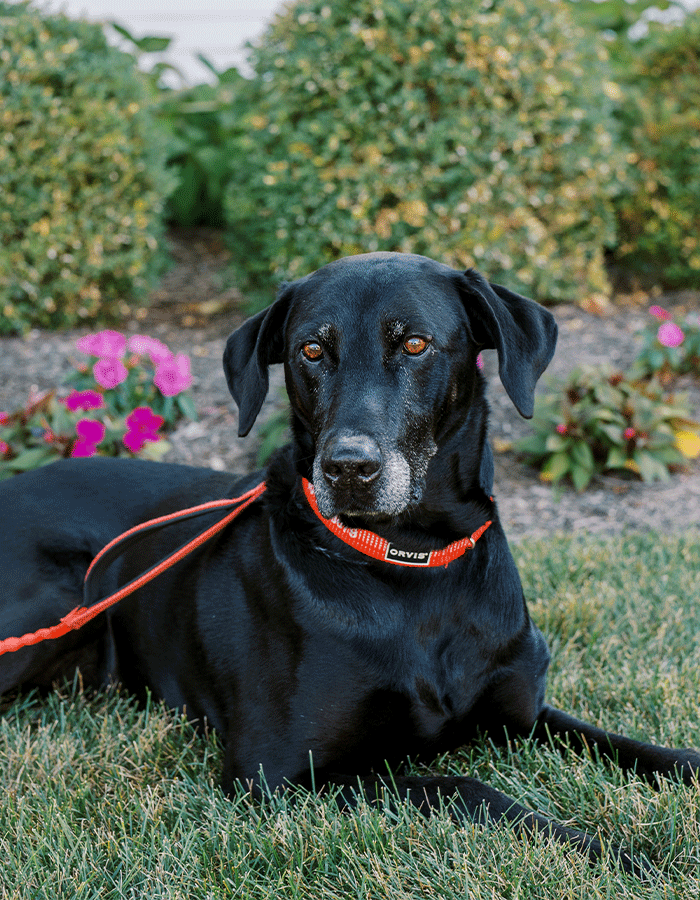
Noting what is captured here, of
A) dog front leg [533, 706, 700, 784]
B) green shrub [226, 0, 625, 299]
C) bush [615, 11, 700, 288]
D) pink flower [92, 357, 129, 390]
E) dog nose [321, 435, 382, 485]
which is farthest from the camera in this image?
bush [615, 11, 700, 288]

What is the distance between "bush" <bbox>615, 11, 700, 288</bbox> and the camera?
690 cm

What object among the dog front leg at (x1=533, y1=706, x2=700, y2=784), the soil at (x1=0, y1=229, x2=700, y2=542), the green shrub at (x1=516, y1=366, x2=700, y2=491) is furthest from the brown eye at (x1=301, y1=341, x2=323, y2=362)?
the green shrub at (x1=516, y1=366, x2=700, y2=491)

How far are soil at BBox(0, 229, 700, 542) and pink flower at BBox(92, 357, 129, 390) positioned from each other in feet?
2.18

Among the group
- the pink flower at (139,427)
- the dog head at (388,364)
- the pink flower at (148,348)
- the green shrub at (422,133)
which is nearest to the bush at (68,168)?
the green shrub at (422,133)

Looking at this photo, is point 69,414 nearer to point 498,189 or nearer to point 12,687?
point 12,687

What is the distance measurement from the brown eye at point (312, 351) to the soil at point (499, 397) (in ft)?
7.23

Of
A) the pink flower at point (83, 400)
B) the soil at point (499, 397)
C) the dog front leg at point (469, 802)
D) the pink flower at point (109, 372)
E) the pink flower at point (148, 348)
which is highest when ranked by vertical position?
the pink flower at point (148, 348)

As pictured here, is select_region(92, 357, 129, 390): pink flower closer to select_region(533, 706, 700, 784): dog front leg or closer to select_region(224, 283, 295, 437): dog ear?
select_region(224, 283, 295, 437): dog ear

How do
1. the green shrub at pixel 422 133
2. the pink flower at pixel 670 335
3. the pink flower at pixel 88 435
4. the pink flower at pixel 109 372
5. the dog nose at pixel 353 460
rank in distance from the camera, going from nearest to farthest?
the dog nose at pixel 353 460 → the pink flower at pixel 88 435 → the pink flower at pixel 109 372 → the pink flower at pixel 670 335 → the green shrub at pixel 422 133

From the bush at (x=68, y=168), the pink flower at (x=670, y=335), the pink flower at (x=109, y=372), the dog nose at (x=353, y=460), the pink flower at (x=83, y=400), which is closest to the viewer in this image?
the dog nose at (x=353, y=460)

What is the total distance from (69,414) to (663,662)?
3052mm

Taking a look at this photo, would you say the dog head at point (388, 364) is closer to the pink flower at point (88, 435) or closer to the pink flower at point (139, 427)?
the pink flower at point (88, 435)

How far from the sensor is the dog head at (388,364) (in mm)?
2164

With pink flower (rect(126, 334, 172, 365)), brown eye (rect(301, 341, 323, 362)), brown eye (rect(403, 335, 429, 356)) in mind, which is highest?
brown eye (rect(403, 335, 429, 356))
